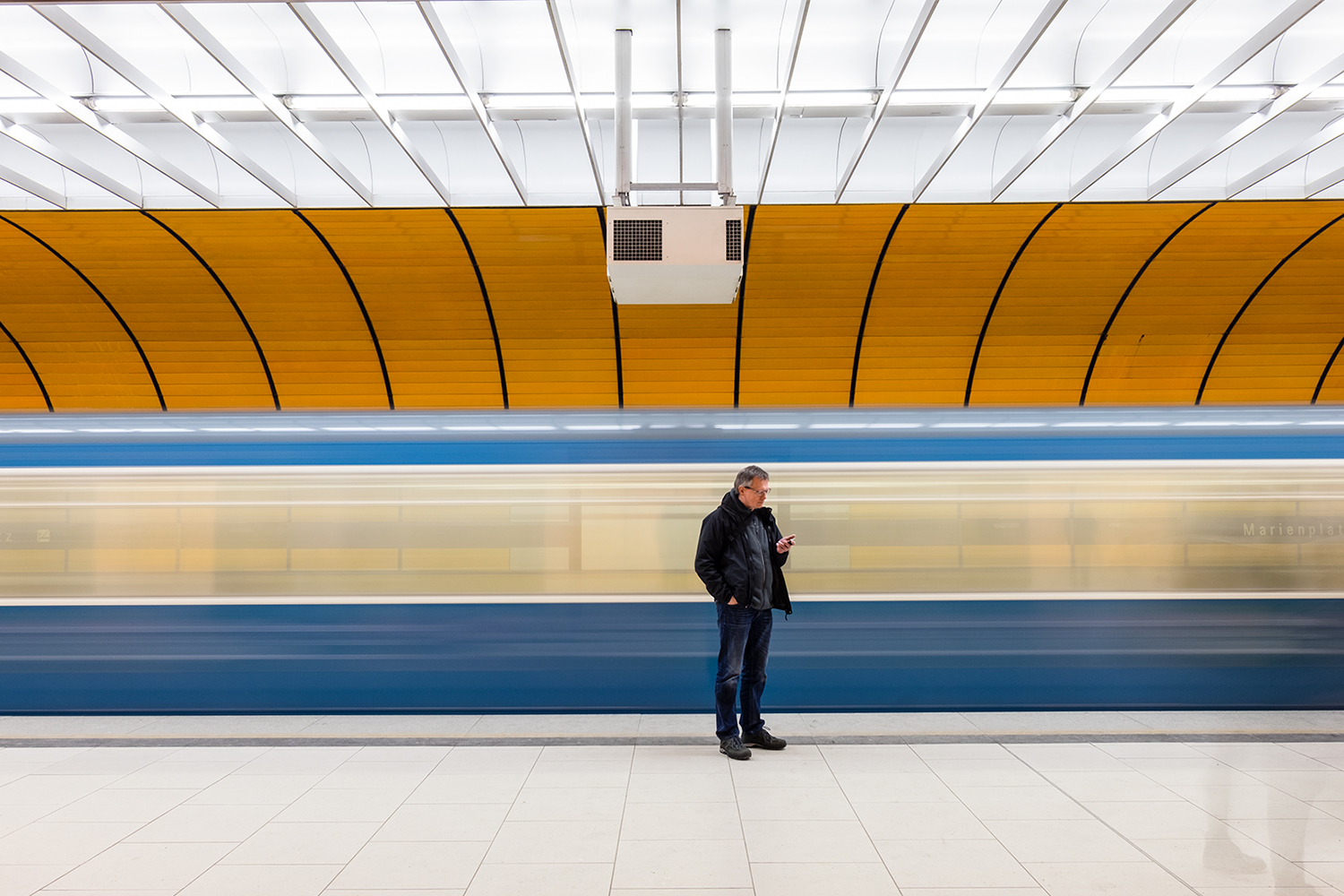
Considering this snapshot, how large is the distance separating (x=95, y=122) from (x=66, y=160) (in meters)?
0.82

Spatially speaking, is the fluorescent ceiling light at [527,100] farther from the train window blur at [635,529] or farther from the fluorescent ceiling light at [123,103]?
the train window blur at [635,529]

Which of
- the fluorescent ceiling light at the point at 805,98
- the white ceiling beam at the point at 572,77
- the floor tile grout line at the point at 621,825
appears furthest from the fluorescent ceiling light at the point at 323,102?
the floor tile grout line at the point at 621,825

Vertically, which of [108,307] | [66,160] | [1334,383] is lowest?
[1334,383]

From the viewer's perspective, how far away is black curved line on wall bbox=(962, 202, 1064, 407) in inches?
327

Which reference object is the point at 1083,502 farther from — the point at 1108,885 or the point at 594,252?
the point at 594,252

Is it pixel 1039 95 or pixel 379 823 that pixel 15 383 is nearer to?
pixel 379 823

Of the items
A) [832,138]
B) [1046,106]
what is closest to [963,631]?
[1046,106]

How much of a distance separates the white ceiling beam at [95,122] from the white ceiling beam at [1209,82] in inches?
305

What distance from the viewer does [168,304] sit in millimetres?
9625

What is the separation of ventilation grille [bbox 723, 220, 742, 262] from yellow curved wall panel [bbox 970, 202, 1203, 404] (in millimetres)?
4814

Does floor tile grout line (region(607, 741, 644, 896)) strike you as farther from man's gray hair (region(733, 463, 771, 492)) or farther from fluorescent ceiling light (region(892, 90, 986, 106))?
fluorescent ceiling light (region(892, 90, 986, 106))

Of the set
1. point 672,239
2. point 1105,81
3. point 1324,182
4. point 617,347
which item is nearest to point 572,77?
point 672,239

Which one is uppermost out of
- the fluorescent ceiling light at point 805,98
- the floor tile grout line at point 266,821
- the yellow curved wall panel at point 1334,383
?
the fluorescent ceiling light at point 805,98

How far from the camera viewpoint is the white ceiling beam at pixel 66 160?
610 centimetres
